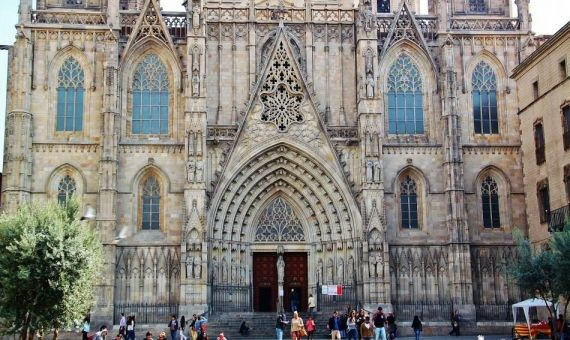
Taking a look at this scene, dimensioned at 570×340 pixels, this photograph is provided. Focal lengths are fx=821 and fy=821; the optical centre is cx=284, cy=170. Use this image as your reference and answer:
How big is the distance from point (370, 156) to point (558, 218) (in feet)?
33.0

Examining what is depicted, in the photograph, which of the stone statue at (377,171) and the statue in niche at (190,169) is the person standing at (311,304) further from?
the statue in niche at (190,169)

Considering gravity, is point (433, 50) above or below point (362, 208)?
above

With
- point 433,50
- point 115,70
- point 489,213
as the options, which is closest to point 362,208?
point 489,213

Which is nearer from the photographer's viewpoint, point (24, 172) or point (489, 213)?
point (24, 172)

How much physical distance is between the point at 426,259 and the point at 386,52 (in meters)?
11.9

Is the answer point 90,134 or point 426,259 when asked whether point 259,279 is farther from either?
point 90,134

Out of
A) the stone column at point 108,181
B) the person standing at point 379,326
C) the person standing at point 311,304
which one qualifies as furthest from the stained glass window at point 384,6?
the person standing at point 379,326

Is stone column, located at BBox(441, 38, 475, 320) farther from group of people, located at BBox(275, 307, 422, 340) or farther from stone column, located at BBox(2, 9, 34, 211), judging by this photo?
stone column, located at BBox(2, 9, 34, 211)

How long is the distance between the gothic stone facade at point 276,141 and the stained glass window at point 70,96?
8 centimetres

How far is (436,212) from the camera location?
45031 millimetres

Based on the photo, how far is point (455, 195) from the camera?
44.1 metres

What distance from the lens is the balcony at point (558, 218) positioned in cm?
3850

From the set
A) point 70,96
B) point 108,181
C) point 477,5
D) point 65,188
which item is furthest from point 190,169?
point 477,5

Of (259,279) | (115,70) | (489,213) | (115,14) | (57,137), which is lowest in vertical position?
(259,279)
